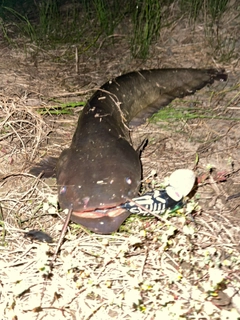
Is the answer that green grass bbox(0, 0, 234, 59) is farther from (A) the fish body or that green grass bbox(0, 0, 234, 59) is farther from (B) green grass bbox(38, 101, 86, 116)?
(B) green grass bbox(38, 101, 86, 116)

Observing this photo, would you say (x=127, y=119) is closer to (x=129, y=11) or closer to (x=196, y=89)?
(x=196, y=89)

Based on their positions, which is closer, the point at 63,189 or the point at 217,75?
the point at 63,189

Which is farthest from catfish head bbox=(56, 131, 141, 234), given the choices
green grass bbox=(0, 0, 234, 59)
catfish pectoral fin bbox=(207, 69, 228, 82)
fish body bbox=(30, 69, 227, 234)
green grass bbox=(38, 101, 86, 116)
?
green grass bbox=(0, 0, 234, 59)

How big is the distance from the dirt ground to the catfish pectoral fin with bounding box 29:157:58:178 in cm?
7

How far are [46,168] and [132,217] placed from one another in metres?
0.73

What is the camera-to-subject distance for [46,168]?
271 centimetres

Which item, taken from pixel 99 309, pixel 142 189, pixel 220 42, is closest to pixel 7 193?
pixel 142 189

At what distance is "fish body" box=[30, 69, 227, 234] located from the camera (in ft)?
6.93

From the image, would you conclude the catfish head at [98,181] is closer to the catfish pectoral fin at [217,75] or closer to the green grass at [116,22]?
the catfish pectoral fin at [217,75]

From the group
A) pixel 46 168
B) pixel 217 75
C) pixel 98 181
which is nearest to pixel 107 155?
pixel 98 181

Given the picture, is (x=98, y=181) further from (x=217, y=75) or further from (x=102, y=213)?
(x=217, y=75)

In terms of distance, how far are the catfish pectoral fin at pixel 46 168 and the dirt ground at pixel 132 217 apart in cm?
7

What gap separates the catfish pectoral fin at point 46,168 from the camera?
2.66m

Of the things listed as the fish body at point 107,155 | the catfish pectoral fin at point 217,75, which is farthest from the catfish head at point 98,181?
the catfish pectoral fin at point 217,75
